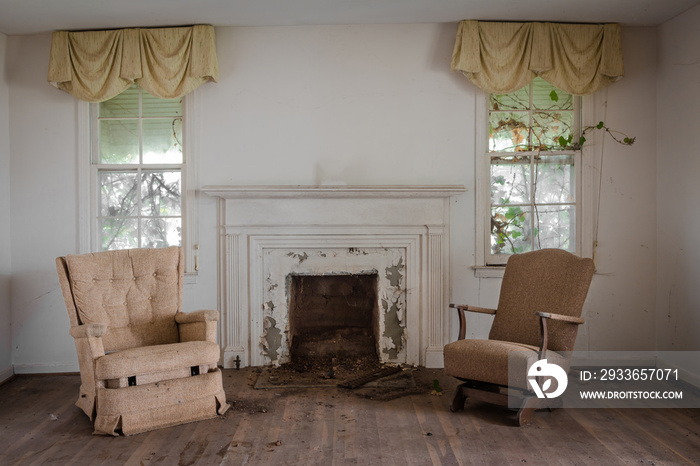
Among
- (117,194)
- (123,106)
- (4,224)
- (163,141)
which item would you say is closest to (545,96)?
(163,141)

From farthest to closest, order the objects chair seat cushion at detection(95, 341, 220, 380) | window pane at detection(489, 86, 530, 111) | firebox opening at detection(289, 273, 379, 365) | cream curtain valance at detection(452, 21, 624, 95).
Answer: firebox opening at detection(289, 273, 379, 365)
window pane at detection(489, 86, 530, 111)
cream curtain valance at detection(452, 21, 624, 95)
chair seat cushion at detection(95, 341, 220, 380)

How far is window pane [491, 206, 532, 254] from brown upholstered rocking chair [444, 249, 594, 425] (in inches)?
24.8

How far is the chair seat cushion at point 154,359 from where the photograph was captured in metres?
3.17

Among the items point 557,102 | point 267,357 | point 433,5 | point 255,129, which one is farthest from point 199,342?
point 557,102

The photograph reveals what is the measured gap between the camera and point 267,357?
14.9 feet

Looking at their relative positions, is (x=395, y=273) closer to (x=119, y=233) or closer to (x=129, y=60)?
(x=119, y=233)

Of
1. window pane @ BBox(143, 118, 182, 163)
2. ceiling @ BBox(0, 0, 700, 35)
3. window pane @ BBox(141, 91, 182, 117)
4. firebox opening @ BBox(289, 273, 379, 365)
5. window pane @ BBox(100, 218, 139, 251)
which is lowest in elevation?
firebox opening @ BBox(289, 273, 379, 365)

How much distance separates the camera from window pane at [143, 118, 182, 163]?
182 inches

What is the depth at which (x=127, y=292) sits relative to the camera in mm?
3826

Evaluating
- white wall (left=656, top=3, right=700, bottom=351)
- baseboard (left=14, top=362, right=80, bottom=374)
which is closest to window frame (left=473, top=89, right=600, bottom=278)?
white wall (left=656, top=3, right=700, bottom=351)

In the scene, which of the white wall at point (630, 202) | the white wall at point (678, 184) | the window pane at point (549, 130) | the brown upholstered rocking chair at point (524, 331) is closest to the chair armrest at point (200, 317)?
the brown upholstered rocking chair at point (524, 331)

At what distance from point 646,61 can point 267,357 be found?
3.98 metres

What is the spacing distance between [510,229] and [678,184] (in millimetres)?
1296

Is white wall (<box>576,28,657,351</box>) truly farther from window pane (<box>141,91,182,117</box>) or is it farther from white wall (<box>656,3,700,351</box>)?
window pane (<box>141,91,182,117</box>)
